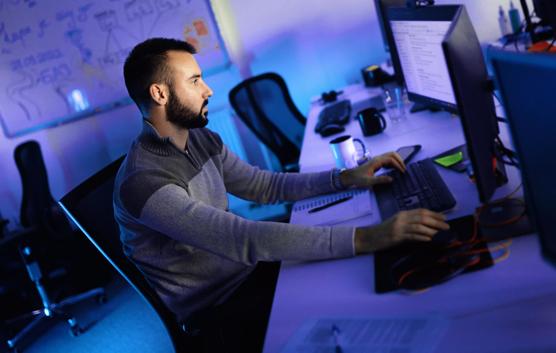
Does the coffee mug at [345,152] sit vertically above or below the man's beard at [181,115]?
below

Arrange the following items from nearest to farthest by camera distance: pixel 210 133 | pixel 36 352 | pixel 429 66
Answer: pixel 429 66
pixel 210 133
pixel 36 352

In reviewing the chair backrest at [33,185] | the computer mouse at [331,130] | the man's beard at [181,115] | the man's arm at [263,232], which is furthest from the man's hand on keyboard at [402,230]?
the chair backrest at [33,185]

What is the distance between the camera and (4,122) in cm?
405

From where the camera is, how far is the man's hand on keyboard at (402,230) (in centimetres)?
125

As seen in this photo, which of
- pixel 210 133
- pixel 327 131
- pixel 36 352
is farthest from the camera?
pixel 36 352

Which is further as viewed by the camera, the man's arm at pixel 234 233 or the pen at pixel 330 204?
the pen at pixel 330 204

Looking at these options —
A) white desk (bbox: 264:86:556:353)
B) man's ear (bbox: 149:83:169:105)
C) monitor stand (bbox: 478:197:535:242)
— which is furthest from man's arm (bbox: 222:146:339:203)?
monitor stand (bbox: 478:197:535:242)

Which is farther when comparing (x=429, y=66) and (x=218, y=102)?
(x=218, y=102)

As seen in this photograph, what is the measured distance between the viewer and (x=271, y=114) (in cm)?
323

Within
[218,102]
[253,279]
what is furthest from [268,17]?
[253,279]

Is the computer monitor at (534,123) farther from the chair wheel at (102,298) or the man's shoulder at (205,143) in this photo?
the chair wheel at (102,298)

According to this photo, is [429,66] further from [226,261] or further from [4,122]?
[4,122]

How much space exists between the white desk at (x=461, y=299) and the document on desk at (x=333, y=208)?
7 centimetres

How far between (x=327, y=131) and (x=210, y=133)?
0.76 meters
